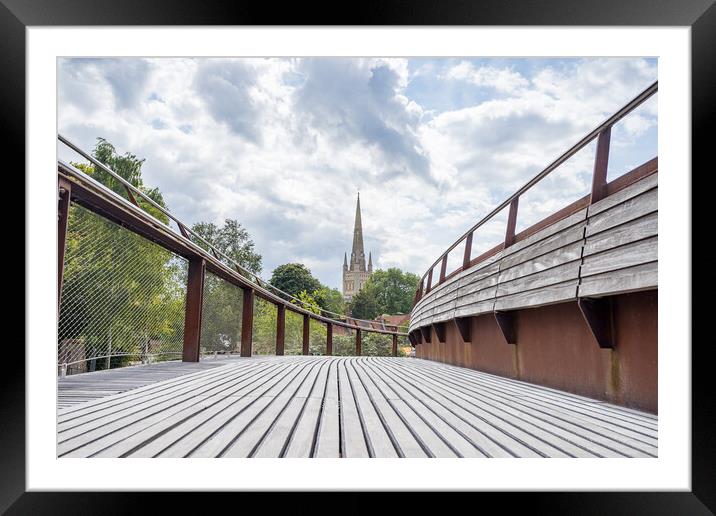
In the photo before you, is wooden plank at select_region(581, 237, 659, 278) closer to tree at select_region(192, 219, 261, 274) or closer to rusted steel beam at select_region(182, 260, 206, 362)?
rusted steel beam at select_region(182, 260, 206, 362)

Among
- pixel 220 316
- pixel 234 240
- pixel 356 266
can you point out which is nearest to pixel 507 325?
pixel 220 316

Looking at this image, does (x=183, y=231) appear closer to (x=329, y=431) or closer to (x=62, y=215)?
(x=62, y=215)

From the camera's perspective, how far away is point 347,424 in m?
2.32

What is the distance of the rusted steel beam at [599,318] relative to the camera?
2707 millimetres

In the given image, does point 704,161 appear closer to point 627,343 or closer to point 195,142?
point 627,343

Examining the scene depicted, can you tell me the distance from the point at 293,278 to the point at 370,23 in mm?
46222

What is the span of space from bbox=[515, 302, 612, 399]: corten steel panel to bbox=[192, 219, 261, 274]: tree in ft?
104

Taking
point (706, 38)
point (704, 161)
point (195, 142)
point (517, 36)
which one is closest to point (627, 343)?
point (704, 161)

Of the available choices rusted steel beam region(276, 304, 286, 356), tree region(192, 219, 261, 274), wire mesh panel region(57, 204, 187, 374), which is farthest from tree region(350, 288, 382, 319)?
wire mesh panel region(57, 204, 187, 374)

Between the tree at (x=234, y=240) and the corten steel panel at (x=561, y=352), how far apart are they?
31608 millimetres

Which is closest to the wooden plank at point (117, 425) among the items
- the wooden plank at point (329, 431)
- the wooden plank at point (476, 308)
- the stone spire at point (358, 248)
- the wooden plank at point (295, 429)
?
the wooden plank at point (295, 429)

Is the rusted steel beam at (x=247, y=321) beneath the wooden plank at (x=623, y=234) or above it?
beneath

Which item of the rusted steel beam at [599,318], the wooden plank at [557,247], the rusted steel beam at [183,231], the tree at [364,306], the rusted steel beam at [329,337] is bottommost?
the tree at [364,306]

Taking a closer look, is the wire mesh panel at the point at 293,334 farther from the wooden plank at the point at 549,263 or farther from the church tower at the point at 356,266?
the church tower at the point at 356,266
